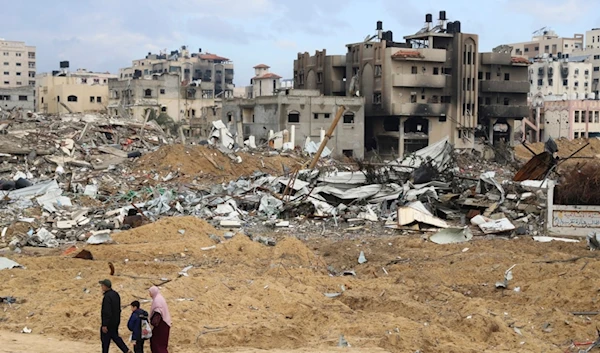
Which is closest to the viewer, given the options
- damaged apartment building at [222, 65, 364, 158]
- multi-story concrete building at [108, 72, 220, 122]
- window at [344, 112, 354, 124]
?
damaged apartment building at [222, 65, 364, 158]

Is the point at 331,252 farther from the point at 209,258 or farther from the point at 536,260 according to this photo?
the point at 536,260

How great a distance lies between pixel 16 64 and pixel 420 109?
65.4 meters

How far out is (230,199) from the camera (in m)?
23.4

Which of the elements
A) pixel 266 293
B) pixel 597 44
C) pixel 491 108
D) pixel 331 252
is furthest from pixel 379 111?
pixel 597 44

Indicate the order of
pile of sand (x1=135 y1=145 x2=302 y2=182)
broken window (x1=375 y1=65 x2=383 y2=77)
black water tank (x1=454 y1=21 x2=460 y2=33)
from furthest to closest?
black water tank (x1=454 y1=21 x2=460 y2=33) → broken window (x1=375 y1=65 x2=383 y2=77) → pile of sand (x1=135 y1=145 x2=302 y2=182)

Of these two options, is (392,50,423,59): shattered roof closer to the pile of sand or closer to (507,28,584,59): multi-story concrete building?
the pile of sand

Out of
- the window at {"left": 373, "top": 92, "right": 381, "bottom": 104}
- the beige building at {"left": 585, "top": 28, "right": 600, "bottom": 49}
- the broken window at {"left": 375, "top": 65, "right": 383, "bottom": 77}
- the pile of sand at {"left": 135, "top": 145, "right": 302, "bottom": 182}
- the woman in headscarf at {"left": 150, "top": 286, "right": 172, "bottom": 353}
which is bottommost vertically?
the woman in headscarf at {"left": 150, "top": 286, "right": 172, "bottom": 353}

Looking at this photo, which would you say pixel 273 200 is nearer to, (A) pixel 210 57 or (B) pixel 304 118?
(B) pixel 304 118

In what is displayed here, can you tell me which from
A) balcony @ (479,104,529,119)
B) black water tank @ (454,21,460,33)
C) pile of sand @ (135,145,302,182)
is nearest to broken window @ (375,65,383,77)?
black water tank @ (454,21,460,33)

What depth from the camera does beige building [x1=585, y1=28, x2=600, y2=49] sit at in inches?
4380

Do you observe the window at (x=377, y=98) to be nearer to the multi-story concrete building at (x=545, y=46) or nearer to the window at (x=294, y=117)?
the window at (x=294, y=117)

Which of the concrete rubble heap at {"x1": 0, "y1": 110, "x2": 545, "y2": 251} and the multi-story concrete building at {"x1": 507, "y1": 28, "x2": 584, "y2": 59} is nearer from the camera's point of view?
the concrete rubble heap at {"x1": 0, "y1": 110, "x2": 545, "y2": 251}

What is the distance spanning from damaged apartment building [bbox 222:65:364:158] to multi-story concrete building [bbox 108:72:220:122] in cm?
1483

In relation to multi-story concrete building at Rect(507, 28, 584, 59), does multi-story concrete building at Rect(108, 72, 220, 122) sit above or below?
below
